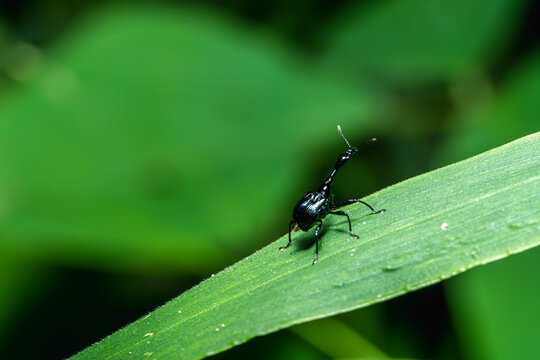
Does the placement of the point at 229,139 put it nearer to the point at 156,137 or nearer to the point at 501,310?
the point at 156,137

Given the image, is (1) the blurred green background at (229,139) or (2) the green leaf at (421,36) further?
(2) the green leaf at (421,36)

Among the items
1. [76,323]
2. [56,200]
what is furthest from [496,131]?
[76,323]

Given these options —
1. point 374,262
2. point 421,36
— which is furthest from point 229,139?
point 374,262

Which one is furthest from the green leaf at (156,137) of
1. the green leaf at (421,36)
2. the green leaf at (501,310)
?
the green leaf at (501,310)

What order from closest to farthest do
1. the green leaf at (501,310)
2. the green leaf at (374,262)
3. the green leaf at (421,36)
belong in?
the green leaf at (374,262), the green leaf at (501,310), the green leaf at (421,36)

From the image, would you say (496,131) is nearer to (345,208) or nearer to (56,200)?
(345,208)

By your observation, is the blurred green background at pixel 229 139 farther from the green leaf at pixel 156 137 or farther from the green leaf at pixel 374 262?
the green leaf at pixel 374 262

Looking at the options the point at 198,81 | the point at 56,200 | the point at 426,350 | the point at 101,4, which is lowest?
the point at 426,350
